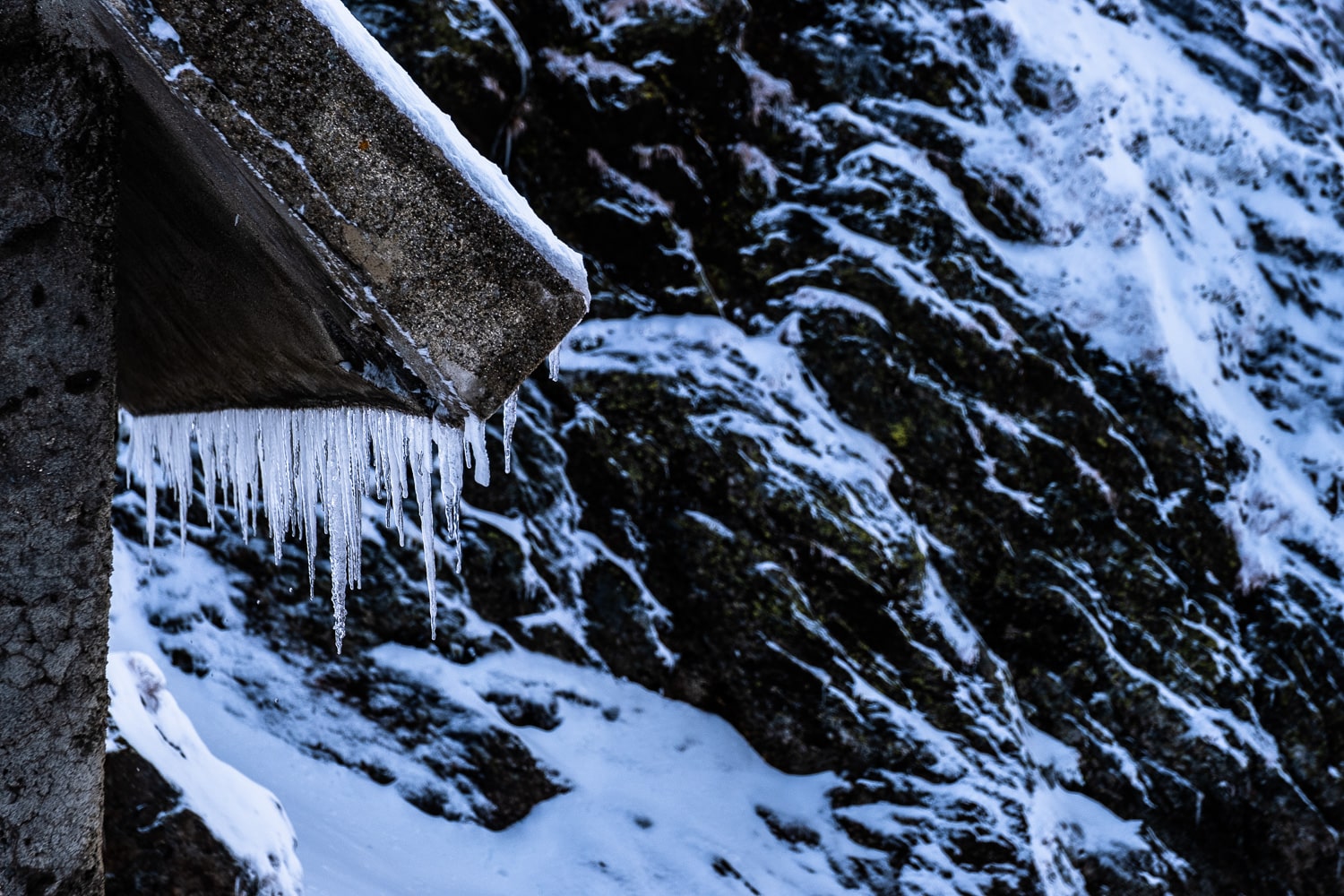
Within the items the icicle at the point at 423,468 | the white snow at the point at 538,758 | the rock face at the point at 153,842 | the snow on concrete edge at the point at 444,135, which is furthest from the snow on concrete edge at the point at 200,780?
the snow on concrete edge at the point at 444,135

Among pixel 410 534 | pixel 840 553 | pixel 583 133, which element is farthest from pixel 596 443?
pixel 583 133

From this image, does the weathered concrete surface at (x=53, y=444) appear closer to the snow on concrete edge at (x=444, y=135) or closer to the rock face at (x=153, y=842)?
the snow on concrete edge at (x=444, y=135)

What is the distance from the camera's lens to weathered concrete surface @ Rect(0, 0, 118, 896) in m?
1.52

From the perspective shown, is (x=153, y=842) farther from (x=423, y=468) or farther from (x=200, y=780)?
(x=423, y=468)

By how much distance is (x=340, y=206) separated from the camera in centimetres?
144

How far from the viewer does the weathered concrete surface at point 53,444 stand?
1.52 m

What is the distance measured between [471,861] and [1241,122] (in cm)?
1028

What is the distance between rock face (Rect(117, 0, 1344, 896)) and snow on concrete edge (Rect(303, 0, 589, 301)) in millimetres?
4635

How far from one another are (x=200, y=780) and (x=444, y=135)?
9.35 ft

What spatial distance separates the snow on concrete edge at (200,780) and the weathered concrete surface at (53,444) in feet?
4.90

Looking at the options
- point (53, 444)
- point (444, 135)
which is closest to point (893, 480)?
point (444, 135)

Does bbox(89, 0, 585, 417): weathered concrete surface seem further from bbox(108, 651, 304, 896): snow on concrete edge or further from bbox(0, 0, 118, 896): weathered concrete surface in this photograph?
bbox(108, 651, 304, 896): snow on concrete edge

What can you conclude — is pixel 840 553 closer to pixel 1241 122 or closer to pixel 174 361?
pixel 174 361

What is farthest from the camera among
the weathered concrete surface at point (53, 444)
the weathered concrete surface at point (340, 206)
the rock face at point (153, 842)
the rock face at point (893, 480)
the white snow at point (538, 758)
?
the rock face at point (893, 480)
